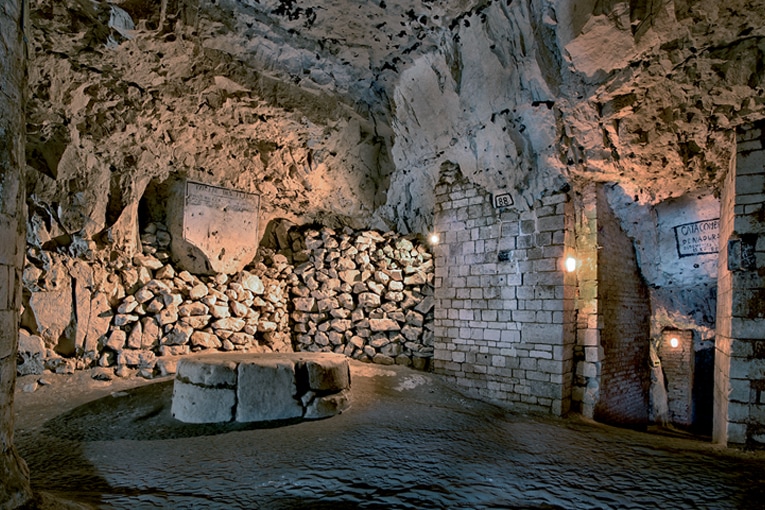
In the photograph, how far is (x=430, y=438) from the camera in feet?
14.5

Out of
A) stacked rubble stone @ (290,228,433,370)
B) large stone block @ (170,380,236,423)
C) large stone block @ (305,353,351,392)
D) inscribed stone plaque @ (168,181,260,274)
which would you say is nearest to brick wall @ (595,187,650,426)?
stacked rubble stone @ (290,228,433,370)

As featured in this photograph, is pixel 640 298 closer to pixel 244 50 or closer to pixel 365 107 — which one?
pixel 365 107

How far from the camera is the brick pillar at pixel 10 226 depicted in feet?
7.43

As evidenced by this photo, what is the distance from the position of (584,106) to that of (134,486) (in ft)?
19.0

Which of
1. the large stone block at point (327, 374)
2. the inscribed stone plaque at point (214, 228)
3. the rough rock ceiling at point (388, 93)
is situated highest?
the rough rock ceiling at point (388, 93)

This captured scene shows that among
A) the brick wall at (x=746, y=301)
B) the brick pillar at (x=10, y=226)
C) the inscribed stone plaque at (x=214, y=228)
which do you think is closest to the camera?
the brick pillar at (x=10, y=226)

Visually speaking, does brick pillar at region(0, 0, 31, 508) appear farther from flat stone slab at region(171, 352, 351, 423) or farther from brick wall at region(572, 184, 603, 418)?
brick wall at region(572, 184, 603, 418)

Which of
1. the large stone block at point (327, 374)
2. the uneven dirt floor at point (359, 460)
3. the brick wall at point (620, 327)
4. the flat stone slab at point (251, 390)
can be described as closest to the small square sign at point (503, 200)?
the brick wall at point (620, 327)

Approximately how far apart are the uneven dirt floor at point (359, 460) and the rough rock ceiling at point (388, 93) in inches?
108

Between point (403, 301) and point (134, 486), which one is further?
point (403, 301)

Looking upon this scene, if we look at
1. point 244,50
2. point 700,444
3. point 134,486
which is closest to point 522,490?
point 700,444

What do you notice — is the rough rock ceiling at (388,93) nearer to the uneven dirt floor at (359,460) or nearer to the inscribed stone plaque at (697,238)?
the inscribed stone plaque at (697,238)

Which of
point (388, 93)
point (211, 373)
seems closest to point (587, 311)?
point (388, 93)

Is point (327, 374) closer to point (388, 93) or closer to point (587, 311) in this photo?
point (587, 311)
